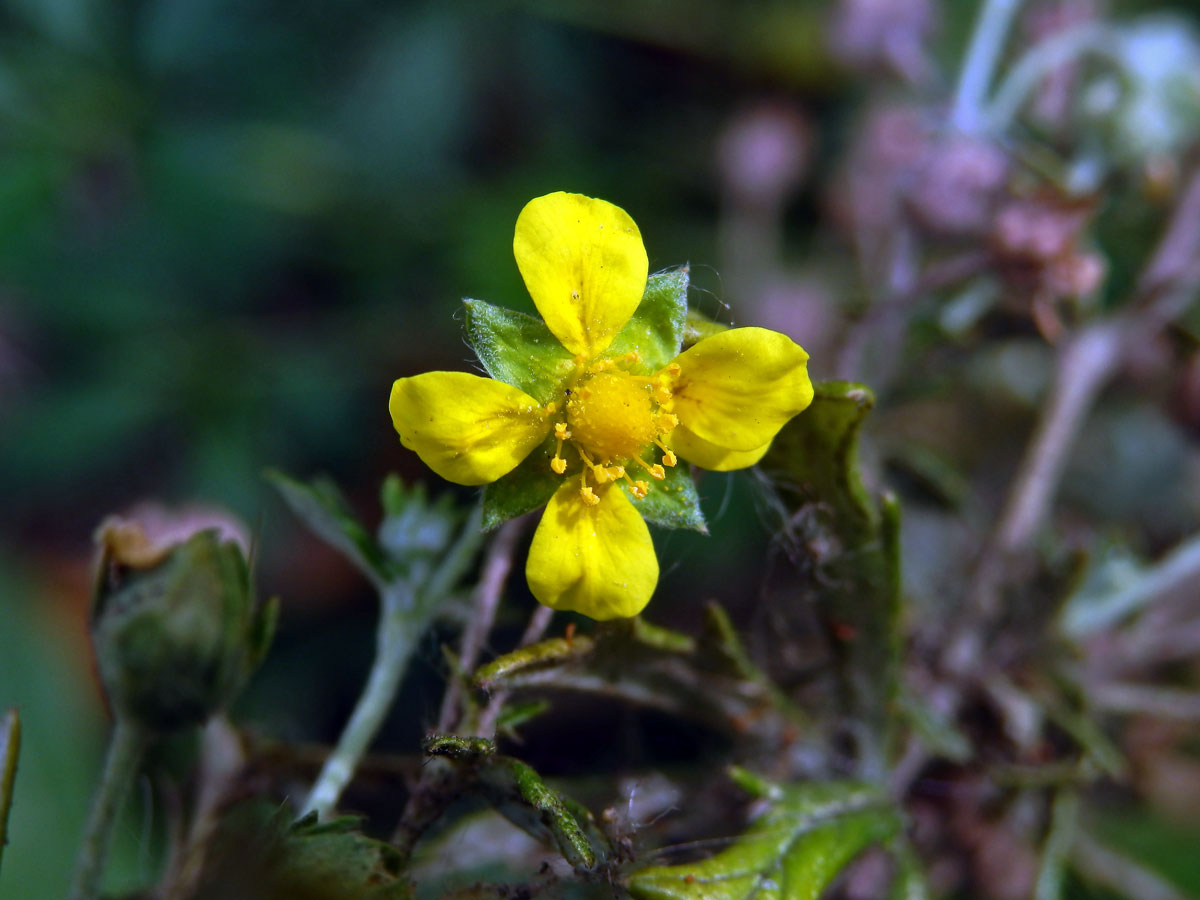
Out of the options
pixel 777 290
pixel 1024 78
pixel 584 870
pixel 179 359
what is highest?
pixel 1024 78

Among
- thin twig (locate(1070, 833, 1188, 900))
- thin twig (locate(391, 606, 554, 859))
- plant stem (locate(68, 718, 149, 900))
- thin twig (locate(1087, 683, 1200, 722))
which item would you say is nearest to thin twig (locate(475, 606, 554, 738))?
thin twig (locate(391, 606, 554, 859))

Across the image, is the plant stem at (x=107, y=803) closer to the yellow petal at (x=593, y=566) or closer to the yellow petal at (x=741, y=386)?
the yellow petal at (x=593, y=566)

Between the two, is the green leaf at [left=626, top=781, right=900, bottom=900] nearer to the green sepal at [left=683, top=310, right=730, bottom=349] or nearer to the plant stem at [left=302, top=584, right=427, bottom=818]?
the plant stem at [left=302, top=584, right=427, bottom=818]

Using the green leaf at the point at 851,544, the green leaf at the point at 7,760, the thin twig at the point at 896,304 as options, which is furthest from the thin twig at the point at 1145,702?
the green leaf at the point at 7,760

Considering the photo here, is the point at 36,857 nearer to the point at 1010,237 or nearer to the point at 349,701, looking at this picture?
the point at 349,701

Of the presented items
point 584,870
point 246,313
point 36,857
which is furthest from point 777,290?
point 36,857

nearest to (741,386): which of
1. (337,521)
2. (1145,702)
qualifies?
(337,521)
